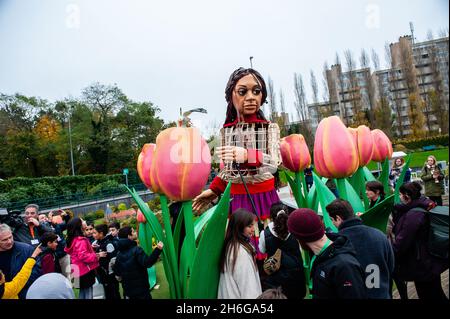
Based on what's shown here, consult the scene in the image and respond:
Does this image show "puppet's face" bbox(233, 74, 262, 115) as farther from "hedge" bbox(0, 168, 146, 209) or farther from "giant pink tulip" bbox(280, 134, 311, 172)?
"hedge" bbox(0, 168, 146, 209)

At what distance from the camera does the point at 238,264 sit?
1.09 m

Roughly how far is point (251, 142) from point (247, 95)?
0.72 feet

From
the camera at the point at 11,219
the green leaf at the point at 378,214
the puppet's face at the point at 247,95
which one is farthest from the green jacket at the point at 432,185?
the camera at the point at 11,219

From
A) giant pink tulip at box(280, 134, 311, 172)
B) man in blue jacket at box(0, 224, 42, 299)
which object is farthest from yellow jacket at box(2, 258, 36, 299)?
giant pink tulip at box(280, 134, 311, 172)

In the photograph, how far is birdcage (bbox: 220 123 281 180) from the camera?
4.85ft

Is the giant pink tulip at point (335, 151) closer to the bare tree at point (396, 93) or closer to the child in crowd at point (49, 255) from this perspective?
the bare tree at point (396, 93)

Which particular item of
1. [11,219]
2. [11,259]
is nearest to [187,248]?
[11,259]

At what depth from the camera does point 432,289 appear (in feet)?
4.68

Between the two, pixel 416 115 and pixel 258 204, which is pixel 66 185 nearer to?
pixel 258 204

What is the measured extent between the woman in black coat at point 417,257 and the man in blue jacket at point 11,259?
63.5 inches

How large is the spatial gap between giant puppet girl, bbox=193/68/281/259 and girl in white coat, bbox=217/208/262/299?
0.29 meters
